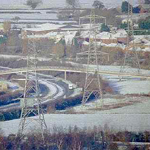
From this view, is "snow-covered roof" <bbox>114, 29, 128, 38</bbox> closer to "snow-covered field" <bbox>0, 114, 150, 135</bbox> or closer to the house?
the house

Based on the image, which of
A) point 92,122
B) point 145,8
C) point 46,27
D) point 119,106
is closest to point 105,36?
point 145,8

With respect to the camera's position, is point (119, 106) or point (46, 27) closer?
point (119, 106)

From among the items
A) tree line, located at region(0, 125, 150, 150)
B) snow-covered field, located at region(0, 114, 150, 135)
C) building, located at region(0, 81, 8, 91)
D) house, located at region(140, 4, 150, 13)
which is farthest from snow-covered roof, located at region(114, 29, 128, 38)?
tree line, located at region(0, 125, 150, 150)

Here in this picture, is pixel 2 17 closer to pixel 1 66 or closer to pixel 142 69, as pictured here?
pixel 1 66

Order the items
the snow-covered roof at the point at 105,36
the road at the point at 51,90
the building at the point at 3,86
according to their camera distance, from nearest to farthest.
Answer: the road at the point at 51,90
the building at the point at 3,86
the snow-covered roof at the point at 105,36

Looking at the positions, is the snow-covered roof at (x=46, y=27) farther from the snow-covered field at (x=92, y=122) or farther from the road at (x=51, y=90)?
the snow-covered field at (x=92, y=122)

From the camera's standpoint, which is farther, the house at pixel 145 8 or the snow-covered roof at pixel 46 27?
the snow-covered roof at pixel 46 27

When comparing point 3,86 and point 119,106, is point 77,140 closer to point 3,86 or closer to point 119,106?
point 119,106

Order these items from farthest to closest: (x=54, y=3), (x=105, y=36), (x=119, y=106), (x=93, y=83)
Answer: (x=54, y=3)
(x=105, y=36)
(x=93, y=83)
(x=119, y=106)

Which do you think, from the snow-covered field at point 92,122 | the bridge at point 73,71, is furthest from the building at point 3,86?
the snow-covered field at point 92,122

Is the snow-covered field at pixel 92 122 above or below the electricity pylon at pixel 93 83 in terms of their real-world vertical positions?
below

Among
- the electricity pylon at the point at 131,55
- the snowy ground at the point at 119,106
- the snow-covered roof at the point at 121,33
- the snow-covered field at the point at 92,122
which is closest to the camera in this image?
the snow-covered field at the point at 92,122

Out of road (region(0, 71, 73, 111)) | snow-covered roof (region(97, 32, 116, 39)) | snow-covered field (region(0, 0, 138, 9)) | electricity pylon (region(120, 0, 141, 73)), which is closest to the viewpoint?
road (region(0, 71, 73, 111))
